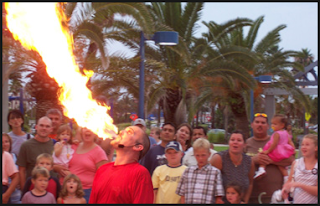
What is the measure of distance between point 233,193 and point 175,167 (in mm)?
815

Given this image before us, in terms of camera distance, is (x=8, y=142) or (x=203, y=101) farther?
(x=203, y=101)

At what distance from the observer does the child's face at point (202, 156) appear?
229 inches

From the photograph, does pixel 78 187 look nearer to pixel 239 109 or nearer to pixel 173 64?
pixel 173 64

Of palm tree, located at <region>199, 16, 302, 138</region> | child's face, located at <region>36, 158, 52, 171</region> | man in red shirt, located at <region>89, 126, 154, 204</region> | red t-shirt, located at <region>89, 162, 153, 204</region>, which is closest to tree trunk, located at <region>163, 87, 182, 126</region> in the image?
palm tree, located at <region>199, 16, 302, 138</region>

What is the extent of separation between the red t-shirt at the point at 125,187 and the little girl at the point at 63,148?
2.41 meters

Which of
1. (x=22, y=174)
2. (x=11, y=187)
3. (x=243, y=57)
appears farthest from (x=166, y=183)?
(x=243, y=57)

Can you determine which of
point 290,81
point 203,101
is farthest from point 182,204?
point 290,81

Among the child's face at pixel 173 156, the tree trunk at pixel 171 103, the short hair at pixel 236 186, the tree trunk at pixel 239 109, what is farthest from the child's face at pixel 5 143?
the tree trunk at pixel 239 109

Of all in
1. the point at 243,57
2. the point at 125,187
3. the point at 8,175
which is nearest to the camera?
the point at 125,187

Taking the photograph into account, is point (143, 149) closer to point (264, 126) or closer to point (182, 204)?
point (182, 204)

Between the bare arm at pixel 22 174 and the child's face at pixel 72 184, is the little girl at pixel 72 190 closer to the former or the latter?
the child's face at pixel 72 184

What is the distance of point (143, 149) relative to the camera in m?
3.89

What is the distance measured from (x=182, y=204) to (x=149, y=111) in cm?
1146

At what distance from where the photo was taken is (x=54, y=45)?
538cm
